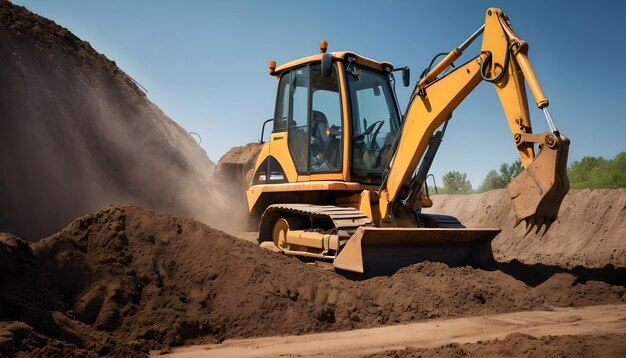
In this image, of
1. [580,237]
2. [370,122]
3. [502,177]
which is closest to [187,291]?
[370,122]

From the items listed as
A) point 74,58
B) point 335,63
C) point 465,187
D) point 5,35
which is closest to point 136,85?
point 74,58

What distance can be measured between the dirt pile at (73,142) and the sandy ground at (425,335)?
7045mm

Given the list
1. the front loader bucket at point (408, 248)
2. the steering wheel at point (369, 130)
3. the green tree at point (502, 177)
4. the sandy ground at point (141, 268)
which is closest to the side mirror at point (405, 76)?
the steering wheel at point (369, 130)

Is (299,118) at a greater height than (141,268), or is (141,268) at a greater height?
(299,118)

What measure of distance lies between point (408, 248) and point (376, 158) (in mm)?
1612

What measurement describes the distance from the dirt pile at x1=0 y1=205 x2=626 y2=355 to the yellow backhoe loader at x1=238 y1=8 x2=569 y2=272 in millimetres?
761

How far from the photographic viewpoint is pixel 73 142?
11.5 m

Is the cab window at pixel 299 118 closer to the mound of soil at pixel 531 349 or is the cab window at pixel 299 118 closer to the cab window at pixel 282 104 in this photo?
the cab window at pixel 282 104

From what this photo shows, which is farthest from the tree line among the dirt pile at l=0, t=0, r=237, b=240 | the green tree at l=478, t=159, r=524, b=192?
the dirt pile at l=0, t=0, r=237, b=240

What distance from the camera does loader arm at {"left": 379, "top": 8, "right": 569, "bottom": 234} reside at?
588 centimetres

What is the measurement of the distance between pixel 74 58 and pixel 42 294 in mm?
10280

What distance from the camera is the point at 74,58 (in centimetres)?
1316

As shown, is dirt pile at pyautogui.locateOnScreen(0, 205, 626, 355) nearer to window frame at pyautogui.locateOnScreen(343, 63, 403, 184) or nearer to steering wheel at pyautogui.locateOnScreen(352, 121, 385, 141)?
window frame at pyautogui.locateOnScreen(343, 63, 403, 184)

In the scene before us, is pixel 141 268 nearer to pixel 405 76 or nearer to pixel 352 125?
pixel 352 125
